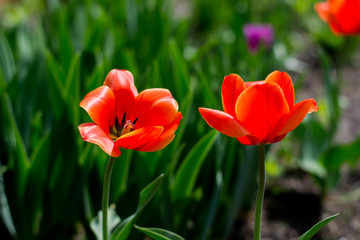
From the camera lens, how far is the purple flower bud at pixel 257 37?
2371 millimetres

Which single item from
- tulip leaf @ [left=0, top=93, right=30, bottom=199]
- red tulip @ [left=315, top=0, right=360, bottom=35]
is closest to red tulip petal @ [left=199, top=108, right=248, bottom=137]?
tulip leaf @ [left=0, top=93, right=30, bottom=199]

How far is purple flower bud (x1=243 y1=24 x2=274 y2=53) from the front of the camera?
7.78 ft

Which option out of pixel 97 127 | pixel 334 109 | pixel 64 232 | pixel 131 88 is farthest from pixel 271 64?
pixel 97 127

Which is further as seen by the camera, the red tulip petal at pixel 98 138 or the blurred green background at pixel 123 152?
the blurred green background at pixel 123 152

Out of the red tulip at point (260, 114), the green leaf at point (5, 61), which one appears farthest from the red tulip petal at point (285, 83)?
the green leaf at point (5, 61)

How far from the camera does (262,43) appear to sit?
90.0 inches

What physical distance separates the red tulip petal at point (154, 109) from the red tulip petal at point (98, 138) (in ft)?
0.36

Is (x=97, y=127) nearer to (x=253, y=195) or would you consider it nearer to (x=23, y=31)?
(x=253, y=195)

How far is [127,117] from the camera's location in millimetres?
931

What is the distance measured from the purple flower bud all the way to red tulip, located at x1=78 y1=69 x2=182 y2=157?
152cm

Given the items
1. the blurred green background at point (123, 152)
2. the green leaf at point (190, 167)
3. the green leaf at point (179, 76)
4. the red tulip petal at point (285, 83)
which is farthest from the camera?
the green leaf at point (179, 76)

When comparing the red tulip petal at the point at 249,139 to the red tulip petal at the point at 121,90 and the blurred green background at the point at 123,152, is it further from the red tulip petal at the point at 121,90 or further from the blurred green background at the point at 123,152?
the blurred green background at the point at 123,152

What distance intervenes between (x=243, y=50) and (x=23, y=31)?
0.97 meters

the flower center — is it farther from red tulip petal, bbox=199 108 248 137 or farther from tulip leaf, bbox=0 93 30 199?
tulip leaf, bbox=0 93 30 199
